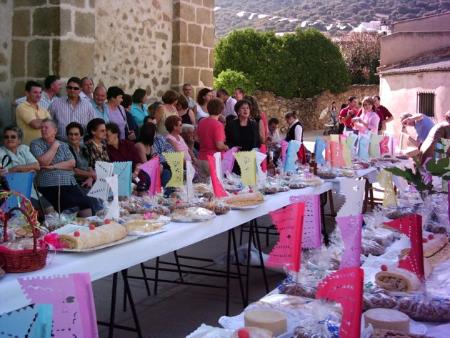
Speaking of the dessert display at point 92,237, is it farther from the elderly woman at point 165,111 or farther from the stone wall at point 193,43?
the stone wall at point 193,43

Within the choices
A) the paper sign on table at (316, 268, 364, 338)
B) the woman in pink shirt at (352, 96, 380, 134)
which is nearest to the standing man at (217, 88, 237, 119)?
the woman in pink shirt at (352, 96, 380, 134)

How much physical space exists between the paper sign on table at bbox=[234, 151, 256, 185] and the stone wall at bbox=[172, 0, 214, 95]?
5108 mm

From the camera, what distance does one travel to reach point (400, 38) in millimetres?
21781

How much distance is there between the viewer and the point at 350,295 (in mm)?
1857

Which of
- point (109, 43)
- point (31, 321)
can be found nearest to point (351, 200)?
point (31, 321)

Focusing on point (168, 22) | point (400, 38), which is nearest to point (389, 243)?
point (168, 22)

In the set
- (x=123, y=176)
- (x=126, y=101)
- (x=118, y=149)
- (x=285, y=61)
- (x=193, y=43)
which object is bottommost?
(x=123, y=176)

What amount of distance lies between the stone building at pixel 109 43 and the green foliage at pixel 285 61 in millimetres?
14768

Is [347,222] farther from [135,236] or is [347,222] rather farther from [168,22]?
[168,22]

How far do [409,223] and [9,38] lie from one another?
236 inches

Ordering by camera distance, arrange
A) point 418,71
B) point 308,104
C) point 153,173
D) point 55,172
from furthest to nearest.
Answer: point 308,104 → point 418,71 → point 55,172 → point 153,173

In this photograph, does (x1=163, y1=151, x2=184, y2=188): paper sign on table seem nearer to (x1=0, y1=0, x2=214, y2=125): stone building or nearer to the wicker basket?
the wicker basket

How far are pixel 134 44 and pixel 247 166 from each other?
471cm

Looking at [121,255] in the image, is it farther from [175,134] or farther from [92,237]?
[175,134]
